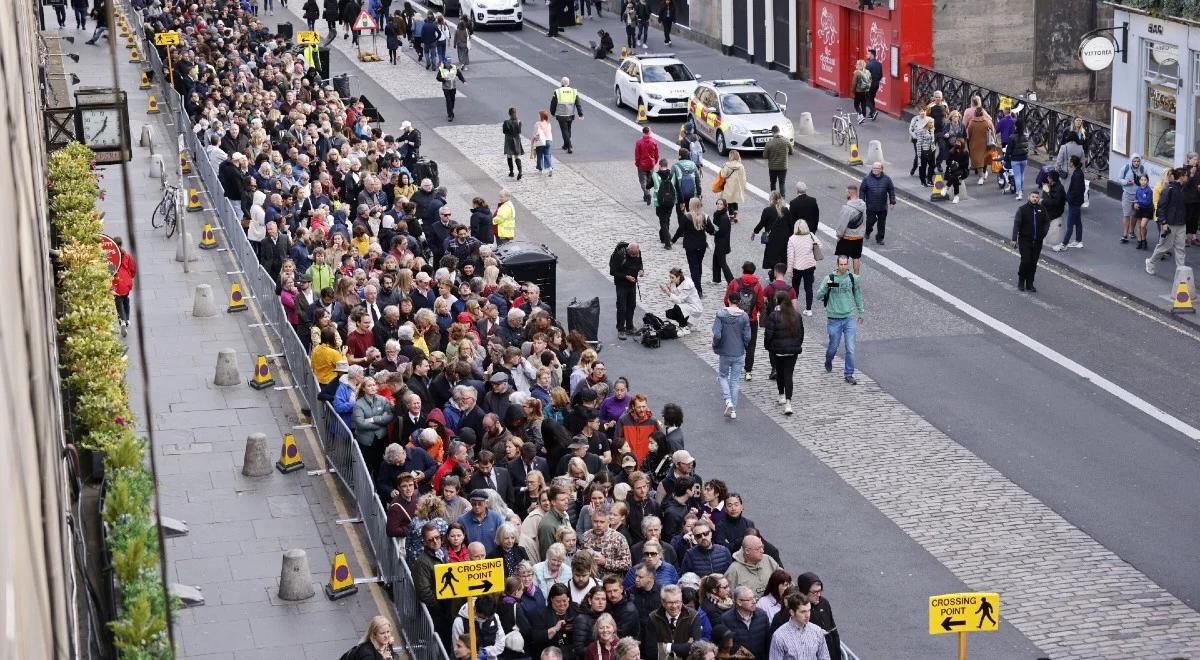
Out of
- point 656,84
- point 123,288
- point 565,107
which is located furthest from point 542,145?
point 123,288

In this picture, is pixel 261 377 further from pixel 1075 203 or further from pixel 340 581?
pixel 1075 203

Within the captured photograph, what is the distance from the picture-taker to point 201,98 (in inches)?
1379

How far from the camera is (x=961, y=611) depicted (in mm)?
12547

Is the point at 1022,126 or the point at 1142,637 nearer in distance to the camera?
the point at 1142,637

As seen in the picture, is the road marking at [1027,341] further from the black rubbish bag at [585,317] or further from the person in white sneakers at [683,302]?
the black rubbish bag at [585,317]

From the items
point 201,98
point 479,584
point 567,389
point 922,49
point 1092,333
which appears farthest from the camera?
point 922,49

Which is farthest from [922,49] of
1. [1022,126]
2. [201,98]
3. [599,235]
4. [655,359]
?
[655,359]

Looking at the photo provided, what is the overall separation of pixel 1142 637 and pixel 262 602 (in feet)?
24.8

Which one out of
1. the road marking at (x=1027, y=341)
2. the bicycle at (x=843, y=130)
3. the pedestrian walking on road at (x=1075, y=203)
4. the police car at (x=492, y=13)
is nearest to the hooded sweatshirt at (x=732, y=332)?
the road marking at (x=1027, y=341)

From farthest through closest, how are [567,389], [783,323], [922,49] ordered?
1. [922,49]
2. [783,323]
3. [567,389]

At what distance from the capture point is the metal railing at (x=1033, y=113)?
33.6 m

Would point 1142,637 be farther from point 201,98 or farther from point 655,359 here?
point 201,98

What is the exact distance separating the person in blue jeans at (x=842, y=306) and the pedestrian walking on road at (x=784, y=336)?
36.4 inches

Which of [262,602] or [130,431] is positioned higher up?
[130,431]
